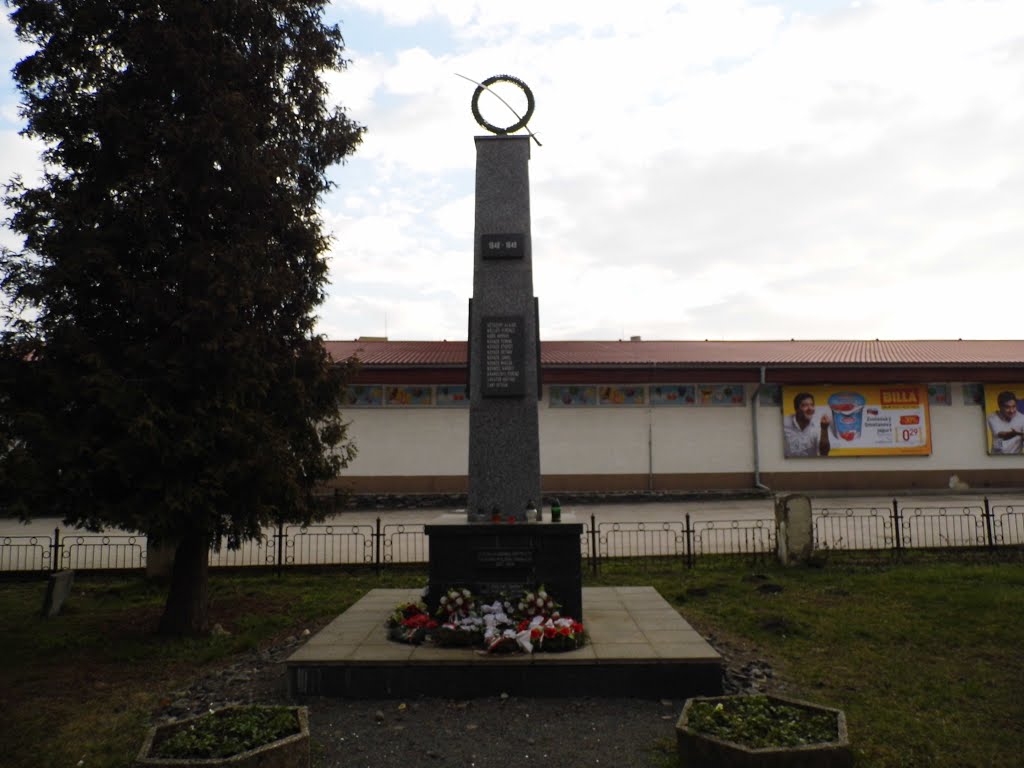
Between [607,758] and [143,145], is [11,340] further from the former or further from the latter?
[607,758]

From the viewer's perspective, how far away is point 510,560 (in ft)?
22.1

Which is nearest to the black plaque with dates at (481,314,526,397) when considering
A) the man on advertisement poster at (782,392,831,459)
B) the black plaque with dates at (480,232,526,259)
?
the black plaque with dates at (480,232,526,259)

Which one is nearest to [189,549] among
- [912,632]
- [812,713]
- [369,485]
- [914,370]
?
[812,713]

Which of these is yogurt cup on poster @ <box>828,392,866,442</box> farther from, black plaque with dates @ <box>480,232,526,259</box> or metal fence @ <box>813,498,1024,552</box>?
black plaque with dates @ <box>480,232,526,259</box>

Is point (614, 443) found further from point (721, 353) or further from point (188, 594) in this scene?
point (188, 594)

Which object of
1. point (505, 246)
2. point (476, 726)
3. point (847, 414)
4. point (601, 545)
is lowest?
point (476, 726)

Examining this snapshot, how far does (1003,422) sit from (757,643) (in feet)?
61.7

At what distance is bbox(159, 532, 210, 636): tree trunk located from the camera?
7637 mm

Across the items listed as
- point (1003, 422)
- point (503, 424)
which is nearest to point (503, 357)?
point (503, 424)

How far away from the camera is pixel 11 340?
270 inches

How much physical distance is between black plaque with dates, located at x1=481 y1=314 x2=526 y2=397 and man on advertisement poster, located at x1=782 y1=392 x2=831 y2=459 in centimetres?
1555

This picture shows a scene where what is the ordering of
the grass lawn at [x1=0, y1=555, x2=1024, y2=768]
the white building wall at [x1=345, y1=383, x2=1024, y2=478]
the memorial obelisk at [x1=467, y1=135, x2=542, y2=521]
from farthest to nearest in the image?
the white building wall at [x1=345, y1=383, x2=1024, y2=478] < the memorial obelisk at [x1=467, y1=135, x2=542, y2=521] < the grass lawn at [x1=0, y1=555, x2=1024, y2=768]

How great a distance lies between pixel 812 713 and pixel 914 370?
63.2 ft

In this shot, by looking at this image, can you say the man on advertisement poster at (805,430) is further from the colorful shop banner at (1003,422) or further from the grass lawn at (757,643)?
the grass lawn at (757,643)
